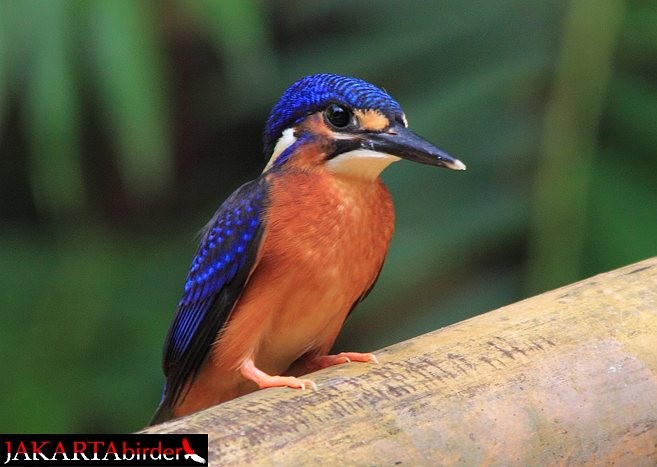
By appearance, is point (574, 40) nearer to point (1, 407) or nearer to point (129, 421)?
point (129, 421)

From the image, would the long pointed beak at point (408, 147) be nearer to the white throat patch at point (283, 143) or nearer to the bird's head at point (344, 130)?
the bird's head at point (344, 130)

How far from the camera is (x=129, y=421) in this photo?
4012 millimetres

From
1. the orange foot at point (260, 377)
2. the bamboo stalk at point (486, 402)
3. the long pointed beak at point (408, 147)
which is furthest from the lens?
the long pointed beak at point (408, 147)

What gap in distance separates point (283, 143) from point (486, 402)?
1006 millimetres

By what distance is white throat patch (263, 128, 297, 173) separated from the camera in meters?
2.74

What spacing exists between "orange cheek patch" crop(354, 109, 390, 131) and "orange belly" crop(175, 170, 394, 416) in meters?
0.17

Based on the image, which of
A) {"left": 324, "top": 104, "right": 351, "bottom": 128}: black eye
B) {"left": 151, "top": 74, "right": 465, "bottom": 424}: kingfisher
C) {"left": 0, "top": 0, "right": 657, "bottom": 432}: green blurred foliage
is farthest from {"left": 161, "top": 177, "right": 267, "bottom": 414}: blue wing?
{"left": 0, "top": 0, "right": 657, "bottom": 432}: green blurred foliage

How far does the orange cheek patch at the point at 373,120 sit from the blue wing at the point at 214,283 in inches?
11.6

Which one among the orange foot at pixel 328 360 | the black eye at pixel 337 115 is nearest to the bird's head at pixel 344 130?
the black eye at pixel 337 115

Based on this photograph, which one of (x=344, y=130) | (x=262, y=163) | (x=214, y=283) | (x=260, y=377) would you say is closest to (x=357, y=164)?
(x=344, y=130)

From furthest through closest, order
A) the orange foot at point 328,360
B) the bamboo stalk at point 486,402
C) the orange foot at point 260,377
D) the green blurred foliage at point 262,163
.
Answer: the green blurred foliage at point 262,163 < the orange foot at point 328,360 < the orange foot at point 260,377 < the bamboo stalk at point 486,402

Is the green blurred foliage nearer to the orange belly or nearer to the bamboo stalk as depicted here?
the orange belly

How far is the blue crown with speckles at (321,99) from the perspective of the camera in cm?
259

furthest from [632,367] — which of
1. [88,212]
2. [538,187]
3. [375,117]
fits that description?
[88,212]
